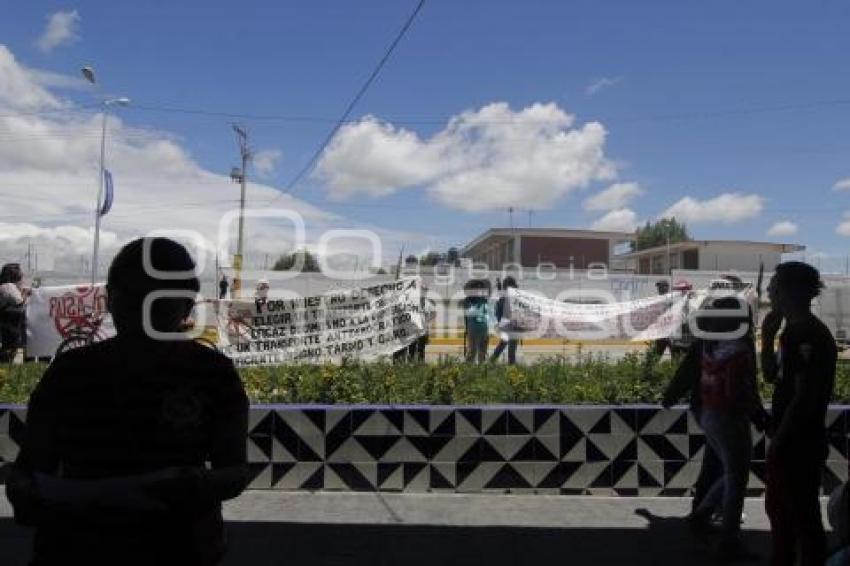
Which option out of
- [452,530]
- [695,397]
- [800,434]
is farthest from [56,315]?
[800,434]

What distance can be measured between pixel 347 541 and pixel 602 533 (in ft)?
5.31

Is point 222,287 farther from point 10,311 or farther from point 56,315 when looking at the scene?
point 10,311

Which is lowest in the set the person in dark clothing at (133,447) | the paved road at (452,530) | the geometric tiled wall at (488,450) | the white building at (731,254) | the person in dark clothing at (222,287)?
the paved road at (452,530)

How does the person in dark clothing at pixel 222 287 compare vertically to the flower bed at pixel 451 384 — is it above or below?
above

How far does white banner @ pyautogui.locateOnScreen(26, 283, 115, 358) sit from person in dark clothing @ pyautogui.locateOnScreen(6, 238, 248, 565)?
1216 cm

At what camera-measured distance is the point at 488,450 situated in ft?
21.4

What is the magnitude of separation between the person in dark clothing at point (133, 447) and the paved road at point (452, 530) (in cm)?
295

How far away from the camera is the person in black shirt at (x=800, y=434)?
410cm

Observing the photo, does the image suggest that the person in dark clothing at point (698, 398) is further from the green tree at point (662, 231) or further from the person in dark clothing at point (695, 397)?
the green tree at point (662, 231)

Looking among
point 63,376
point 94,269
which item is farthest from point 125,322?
point 94,269

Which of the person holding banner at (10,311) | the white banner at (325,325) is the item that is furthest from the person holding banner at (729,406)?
the person holding banner at (10,311)

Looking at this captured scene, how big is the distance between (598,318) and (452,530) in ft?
37.4

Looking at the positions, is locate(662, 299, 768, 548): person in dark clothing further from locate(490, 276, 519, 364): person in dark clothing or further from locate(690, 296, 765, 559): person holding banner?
locate(490, 276, 519, 364): person in dark clothing

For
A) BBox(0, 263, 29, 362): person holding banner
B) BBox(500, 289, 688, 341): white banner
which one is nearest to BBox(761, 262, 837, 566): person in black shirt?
BBox(0, 263, 29, 362): person holding banner
